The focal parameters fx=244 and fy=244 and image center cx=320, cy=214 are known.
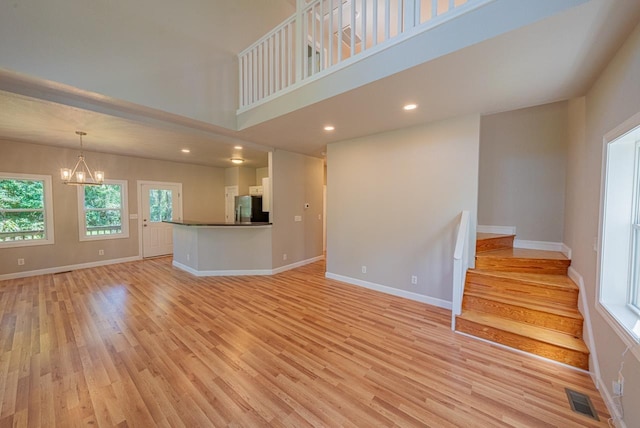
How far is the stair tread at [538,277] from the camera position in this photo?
254cm

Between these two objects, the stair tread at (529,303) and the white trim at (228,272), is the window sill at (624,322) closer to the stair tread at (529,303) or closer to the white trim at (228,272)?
the stair tread at (529,303)

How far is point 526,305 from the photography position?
98.3 inches

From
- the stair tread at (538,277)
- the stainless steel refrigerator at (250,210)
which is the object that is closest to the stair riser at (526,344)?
the stair tread at (538,277)

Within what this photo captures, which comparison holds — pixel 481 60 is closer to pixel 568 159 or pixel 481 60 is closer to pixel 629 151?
pixel 629 151

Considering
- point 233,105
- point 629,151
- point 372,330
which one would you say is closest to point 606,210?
point 629,151

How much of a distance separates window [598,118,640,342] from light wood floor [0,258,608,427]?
0.74 metres

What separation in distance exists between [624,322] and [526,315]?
980 mm

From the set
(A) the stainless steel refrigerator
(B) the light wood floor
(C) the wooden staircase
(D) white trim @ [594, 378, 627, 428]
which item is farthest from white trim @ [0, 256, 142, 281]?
(D) white trim @ [594, 378, 627, 428]

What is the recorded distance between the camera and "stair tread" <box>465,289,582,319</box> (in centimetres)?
234

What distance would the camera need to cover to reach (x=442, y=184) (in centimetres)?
326

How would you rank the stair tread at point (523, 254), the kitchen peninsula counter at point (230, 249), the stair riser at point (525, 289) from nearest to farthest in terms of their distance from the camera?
the stair riser at point (525, 289), the stair tread at point (523, 254), the kitchen peninsula counter at point (230, 249)

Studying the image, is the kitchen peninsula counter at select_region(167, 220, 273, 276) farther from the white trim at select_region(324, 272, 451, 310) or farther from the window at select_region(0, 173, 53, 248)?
the window at select_region(0, 173, 53, 248)

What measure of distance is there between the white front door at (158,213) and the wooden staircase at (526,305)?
676cm

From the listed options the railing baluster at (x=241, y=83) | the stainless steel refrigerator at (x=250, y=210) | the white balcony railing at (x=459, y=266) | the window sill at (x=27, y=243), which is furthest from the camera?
the stainless steel refrigerator at (x=250, y=210)
